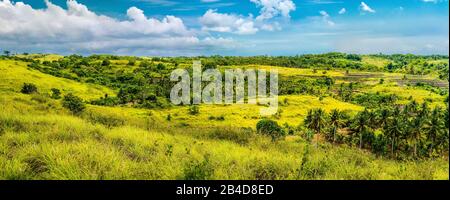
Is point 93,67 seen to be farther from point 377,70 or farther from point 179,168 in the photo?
point 179,168

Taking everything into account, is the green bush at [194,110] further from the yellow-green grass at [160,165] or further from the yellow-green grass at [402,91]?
the yellow-green grass at [160,165]

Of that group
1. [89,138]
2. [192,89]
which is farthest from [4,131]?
[192,89]

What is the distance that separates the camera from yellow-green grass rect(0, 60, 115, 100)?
7431cm

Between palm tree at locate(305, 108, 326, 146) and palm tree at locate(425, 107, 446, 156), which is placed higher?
palm tree at locate(425, 107, 446, 156)

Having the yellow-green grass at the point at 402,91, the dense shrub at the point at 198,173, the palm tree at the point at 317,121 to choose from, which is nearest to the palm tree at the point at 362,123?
the palm tree at the point at 317,121

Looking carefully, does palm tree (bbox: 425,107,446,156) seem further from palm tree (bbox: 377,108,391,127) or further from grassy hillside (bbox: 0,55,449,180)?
palm tree (bbox: 377,108,391,127)

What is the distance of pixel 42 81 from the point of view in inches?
3228

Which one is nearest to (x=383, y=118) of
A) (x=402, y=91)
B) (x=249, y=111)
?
(x=249, y=111)
